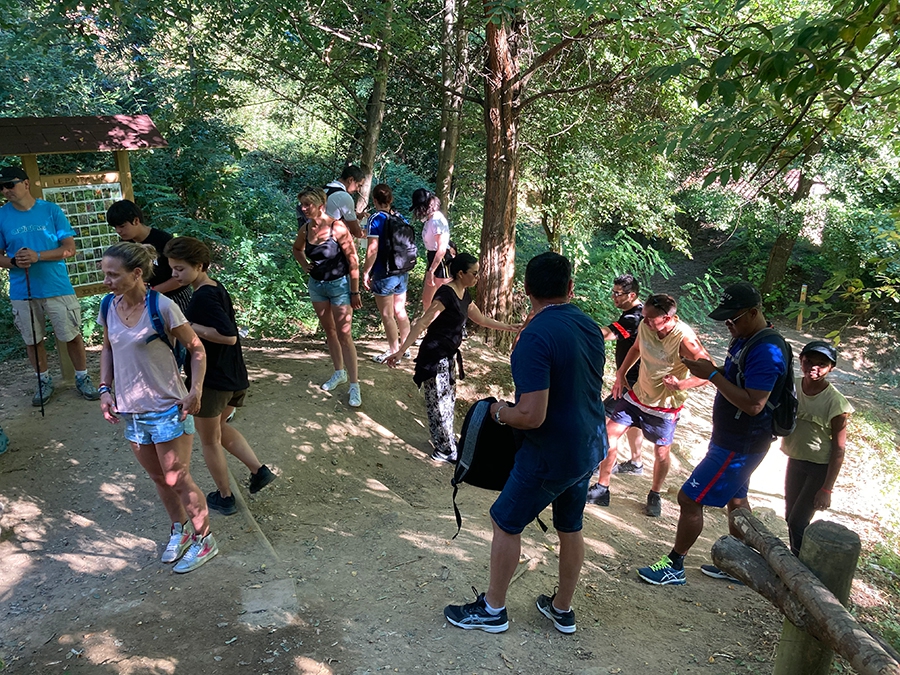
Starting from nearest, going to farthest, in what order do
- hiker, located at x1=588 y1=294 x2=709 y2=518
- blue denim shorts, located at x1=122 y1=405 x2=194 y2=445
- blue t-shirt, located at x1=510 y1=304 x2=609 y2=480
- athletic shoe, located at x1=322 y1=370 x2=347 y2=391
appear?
blue t-shirt, located at x1=510 y1=304 x2=609 y2=480, blue denim shorts, located at x1=122 y1=405 x2=194 y2=445, hiker, located at x1=588 y1=294 x2=709 y2=518, athletic shoe, located at x1=322 y1=370 x2=347 y2=391

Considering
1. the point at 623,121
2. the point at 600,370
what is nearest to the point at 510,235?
the point at 623,121

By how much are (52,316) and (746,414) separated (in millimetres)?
5539

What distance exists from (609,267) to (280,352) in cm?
602

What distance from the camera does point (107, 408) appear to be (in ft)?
12.4

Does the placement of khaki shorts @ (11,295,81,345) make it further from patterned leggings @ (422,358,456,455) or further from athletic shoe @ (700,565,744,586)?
athletic shoe @ (700,565,744,586)

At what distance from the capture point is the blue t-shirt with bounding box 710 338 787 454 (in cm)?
381

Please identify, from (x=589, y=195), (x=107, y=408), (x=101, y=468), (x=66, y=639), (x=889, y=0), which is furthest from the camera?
(x=589, y=195)

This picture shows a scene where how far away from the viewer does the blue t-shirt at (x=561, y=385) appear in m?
3.12

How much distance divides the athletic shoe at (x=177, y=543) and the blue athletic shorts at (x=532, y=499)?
1.99 metres

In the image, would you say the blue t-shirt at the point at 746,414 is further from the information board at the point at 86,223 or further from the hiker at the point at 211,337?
the information board at the point at 86,223

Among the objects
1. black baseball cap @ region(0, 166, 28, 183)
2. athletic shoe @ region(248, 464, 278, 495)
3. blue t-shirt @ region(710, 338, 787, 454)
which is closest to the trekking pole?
black baseball cap @ region(0, 166, 28, 183)

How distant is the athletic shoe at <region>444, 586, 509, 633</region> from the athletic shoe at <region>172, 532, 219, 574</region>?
1.51m

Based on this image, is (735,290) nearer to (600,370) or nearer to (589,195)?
(600,370)

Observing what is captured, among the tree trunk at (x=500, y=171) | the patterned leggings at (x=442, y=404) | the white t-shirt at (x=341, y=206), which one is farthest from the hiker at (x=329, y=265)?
the tree trunk at (x=500, y=171)
